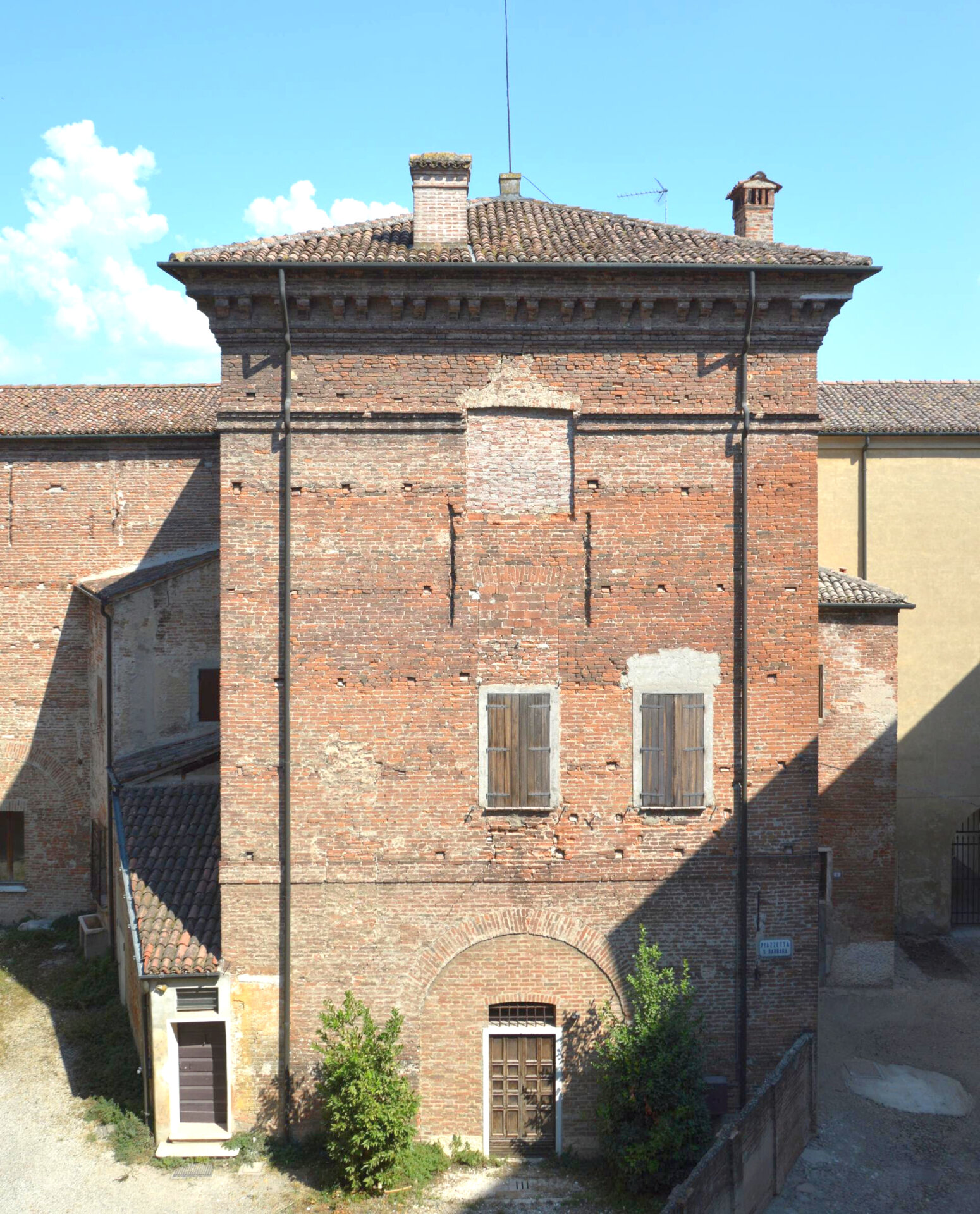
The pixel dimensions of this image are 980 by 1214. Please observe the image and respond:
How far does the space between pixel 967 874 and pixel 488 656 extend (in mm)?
14174

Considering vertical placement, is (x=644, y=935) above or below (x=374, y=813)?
below

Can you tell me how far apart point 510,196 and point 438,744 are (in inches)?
354

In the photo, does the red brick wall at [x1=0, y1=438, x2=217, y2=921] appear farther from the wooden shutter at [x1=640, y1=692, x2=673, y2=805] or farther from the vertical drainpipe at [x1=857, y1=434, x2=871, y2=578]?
the vertical drainpipe at [x1=857, y1=434, x2=871, y2=578]

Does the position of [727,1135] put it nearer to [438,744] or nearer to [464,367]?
[438,744]

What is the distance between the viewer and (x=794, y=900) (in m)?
10.9

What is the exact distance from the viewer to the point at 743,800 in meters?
10.8

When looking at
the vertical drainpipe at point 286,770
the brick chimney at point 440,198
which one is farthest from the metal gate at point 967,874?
the brick chimney at point 440,198

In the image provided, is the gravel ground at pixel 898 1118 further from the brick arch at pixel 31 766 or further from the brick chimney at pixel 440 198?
the brick arch at pixel 31 766

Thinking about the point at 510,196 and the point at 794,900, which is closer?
the point at 794,900

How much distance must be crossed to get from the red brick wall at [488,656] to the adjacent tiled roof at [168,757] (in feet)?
7.69

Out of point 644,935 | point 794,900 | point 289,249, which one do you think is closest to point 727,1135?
point 644,935

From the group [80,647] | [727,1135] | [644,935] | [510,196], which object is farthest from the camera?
[80,647]

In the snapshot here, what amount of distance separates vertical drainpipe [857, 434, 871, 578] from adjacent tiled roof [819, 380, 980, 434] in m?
0.68

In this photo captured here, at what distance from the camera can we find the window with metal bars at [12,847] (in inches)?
720
